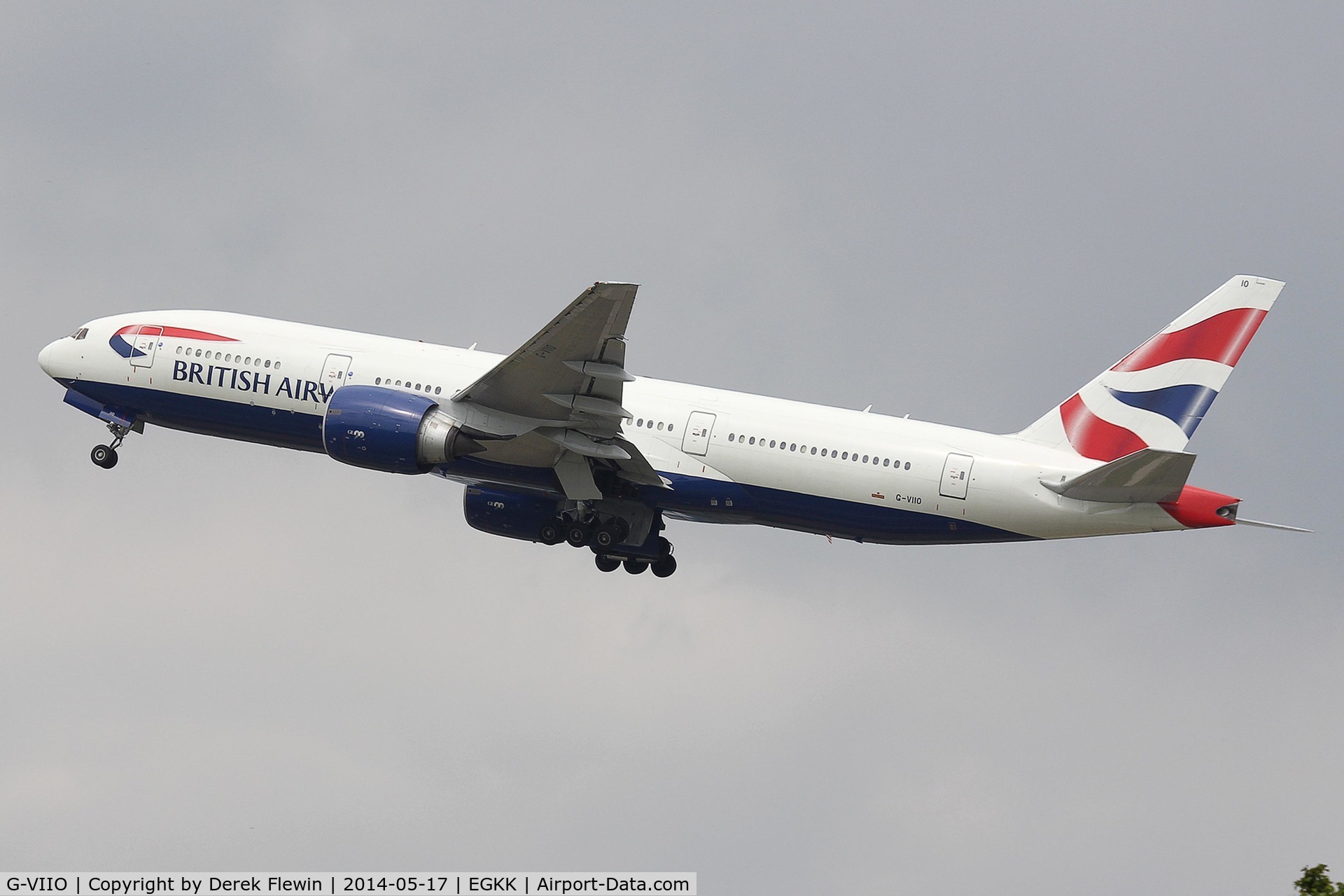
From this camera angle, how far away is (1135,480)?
40.6m

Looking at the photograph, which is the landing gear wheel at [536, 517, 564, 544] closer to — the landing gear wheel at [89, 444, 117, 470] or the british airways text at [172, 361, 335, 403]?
the british airways text at [172, 361, 335, 403]

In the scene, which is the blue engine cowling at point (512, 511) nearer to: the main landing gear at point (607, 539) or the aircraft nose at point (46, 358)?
the main landing gear at point (607, 539)

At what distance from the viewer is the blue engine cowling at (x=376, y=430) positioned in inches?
1666

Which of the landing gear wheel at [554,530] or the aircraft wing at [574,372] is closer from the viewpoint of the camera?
the aircraft wing at [574,372]

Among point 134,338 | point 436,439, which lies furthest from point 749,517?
point 134,338

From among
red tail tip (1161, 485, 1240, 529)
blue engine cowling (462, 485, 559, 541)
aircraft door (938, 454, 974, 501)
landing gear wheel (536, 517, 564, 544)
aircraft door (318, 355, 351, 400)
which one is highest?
aircraft door (318, 355, 351, 400)

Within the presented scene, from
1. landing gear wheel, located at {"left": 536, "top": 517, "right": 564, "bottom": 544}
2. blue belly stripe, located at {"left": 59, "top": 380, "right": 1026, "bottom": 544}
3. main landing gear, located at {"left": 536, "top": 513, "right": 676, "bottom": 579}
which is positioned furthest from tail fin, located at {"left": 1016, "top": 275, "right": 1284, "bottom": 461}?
landing gear wheel, located at {"left": 536, "top": 517, "right": 564, "bottom": 544}

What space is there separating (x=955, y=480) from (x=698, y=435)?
7265mm

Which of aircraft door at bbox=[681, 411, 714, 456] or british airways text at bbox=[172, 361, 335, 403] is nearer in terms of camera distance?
aircraft door at bbox=[681, 411, 714, 456]

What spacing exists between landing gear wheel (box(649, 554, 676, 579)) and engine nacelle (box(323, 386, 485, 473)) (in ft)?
27.5

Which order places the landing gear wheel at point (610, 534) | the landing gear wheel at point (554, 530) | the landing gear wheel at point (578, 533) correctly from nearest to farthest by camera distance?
the landing gear wheel at point (610, 534) < the landing gear wheel at point (578, 533) < the landing gear wheel at point (554, 530)

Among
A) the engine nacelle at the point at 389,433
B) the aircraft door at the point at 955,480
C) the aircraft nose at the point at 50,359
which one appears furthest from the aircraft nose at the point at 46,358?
the aircraft door at the point at 955,480

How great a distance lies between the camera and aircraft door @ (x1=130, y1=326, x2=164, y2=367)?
1866 inches

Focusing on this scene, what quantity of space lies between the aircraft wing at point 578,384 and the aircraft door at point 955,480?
791 centimetres
